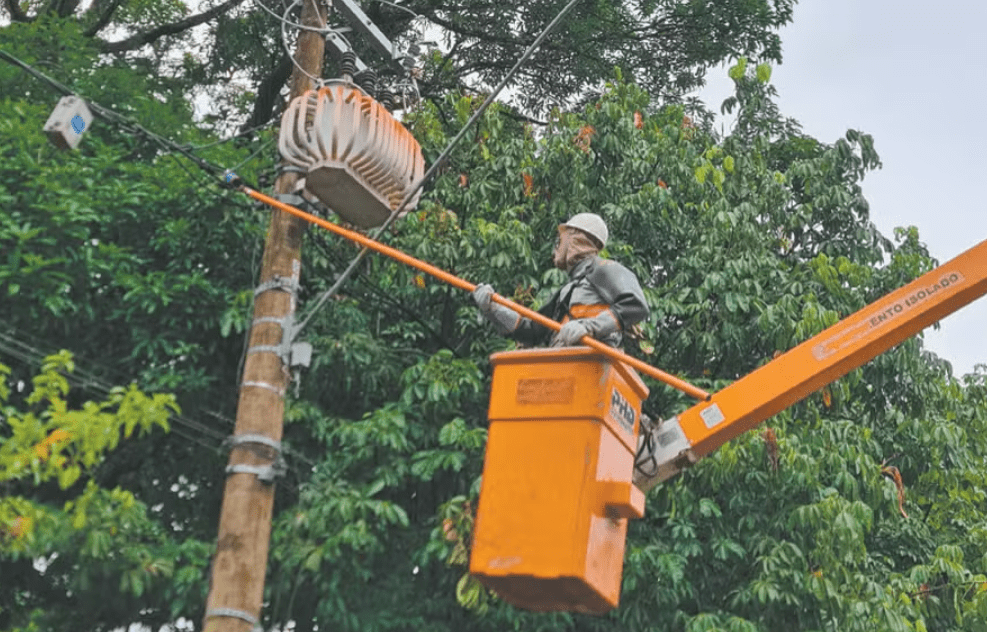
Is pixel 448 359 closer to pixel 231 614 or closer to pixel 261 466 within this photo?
pixel 261 466

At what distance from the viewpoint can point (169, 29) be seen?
1691 cm

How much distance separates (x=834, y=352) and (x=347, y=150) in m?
3.26

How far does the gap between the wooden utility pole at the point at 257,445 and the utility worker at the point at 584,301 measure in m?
1.55

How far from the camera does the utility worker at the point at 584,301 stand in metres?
7.23

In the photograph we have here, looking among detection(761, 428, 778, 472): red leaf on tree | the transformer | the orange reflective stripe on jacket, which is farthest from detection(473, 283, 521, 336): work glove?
detection(761, 428, 778, 472): red leaf on tree

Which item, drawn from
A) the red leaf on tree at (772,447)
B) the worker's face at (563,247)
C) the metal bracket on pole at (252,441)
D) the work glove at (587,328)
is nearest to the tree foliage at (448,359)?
the red leaf on tree at (772,447)

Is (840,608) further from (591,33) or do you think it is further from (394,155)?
(591,33)

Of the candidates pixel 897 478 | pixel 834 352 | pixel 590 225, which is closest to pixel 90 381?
pixel 590 225

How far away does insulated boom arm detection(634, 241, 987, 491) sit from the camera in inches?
285

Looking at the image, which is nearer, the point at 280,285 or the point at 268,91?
the point at 280,285

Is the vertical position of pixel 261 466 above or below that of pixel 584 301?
below

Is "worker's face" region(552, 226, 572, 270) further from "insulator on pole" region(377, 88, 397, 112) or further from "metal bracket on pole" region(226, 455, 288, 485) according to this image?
"insulator on pole" region(377, 88, 397, 112)

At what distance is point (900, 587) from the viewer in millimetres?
12188

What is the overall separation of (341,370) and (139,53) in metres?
6.99
